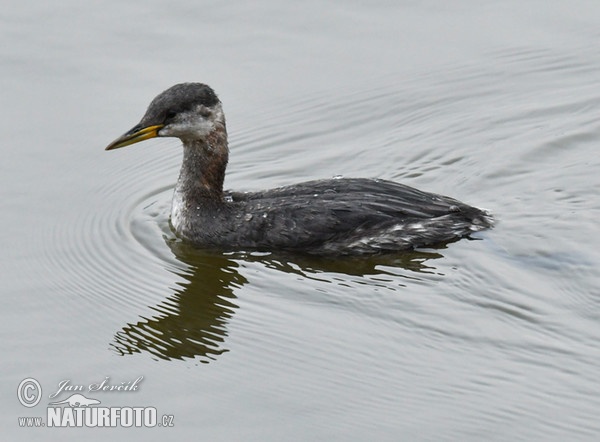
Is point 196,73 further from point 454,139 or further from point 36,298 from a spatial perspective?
point 36,298

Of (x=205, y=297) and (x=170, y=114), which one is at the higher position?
(x=170, y=114)

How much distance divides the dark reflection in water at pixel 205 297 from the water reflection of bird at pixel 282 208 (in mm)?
121

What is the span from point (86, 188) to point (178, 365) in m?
3.47

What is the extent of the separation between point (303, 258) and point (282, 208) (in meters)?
0.46

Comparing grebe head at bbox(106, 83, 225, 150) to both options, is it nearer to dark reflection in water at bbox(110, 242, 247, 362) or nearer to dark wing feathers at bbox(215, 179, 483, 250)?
dark wing feathers at bbox(215, 179, 483, 250)

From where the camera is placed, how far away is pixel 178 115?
10945 millimetres

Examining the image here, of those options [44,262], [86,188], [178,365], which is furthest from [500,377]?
[86,188]

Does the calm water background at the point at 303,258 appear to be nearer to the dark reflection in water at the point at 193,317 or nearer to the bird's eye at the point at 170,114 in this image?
the dark reflection in water at the point at 193,317

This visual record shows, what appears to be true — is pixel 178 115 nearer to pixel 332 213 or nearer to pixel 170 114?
pixel 170 114

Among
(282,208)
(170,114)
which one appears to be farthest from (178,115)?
(282,208)

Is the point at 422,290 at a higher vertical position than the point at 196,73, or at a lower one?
lower

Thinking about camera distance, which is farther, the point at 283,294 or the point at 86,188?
the point at 86,188

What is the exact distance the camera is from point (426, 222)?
417 inches

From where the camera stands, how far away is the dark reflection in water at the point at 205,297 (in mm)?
9297
